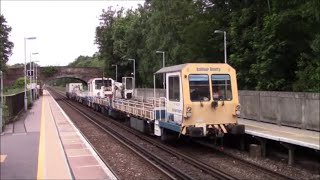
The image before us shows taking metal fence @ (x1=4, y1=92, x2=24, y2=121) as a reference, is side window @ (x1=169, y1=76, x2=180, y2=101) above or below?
above

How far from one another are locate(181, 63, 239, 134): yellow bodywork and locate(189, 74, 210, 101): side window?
125 mm

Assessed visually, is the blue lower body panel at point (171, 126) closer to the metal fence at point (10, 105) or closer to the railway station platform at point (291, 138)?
the railway station platform at point (291, 138)

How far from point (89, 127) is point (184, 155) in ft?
40.8

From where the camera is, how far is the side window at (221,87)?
1642 cm

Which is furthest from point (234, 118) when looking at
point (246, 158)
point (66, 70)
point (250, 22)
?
point (66, 70)

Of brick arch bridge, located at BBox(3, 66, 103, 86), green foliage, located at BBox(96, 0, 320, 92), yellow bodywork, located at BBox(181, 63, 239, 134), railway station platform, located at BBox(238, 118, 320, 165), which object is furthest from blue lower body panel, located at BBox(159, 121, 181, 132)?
brick arch bridge, located at BBox(3, 66, 103, 86)

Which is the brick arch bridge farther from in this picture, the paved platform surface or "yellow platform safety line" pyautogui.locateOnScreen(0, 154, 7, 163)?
"yellow platform safety line" pyautogui.locateOnScreen(0, 154, 7, 163)

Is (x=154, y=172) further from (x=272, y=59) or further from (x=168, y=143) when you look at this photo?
(x=272, y=59)

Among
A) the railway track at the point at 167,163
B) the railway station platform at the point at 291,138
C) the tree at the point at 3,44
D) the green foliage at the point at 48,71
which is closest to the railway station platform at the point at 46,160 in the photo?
the railway track at the point at 167,163

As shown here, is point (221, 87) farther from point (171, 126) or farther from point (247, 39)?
point (247, 39)

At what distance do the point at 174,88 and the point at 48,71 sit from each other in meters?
96.8

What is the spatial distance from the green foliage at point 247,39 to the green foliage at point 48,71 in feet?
132

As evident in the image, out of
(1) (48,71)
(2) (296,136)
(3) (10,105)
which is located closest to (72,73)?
(1) (48,71)

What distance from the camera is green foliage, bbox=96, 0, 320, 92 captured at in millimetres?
31430
